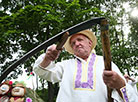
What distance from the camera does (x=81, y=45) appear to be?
6.12 feet

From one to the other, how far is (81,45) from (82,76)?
1.04 feet

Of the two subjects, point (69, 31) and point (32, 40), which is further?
point (32, 40)

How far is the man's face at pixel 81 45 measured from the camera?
187cm

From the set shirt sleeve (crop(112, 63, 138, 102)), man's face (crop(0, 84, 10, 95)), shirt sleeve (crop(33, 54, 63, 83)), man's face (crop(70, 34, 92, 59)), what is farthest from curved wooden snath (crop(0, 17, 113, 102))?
man's face (crop(0, 84, 10, 95))

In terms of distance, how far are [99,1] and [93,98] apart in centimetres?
887

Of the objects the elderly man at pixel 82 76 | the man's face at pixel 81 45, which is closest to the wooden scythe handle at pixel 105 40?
the elderly man at pixel 82 76

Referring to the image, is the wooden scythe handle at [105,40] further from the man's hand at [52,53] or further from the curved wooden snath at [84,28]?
the man's hand at [52,53]

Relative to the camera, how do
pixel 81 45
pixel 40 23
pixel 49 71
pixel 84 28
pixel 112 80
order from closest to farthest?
1. pixel 84 28
2. pixel 112 80
3. pixel 49 71
4. pixel 81 45
5. pixel 40 23

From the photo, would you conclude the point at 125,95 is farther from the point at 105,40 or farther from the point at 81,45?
the point at 81,45

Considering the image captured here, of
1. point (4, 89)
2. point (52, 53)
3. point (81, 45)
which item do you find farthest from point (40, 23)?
point (52, 53)

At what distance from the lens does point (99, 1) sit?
32.2 ft

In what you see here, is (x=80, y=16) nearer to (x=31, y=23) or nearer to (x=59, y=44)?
(x=31, y=23)

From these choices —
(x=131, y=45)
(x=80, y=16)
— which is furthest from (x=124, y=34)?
(x=80, y=16)

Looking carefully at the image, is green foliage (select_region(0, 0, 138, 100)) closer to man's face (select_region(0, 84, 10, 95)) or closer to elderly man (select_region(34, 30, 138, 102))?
man's face (select_region(0, 84, 10, 95))
